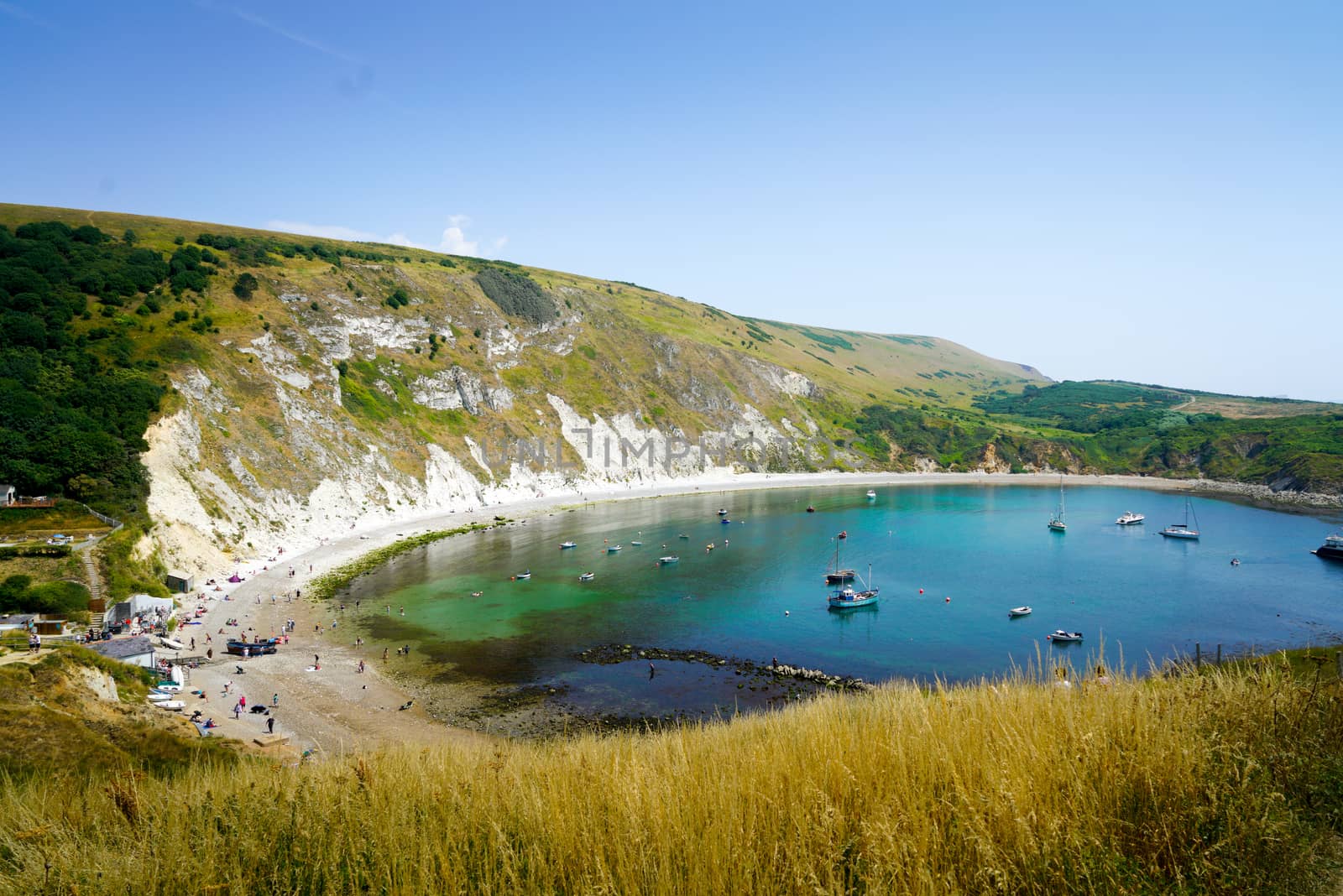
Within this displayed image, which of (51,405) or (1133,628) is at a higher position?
(51,405)

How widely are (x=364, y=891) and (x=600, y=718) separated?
96.8ft

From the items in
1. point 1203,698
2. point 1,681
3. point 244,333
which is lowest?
point 1,681

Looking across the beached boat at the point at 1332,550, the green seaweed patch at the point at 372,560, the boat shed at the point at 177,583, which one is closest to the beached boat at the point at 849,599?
the green seaweed patch at the point at 372,560

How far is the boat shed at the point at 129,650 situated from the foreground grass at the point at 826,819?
116 feet

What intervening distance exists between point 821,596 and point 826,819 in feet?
178

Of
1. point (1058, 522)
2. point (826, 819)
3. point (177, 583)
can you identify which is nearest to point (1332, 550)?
point (1058, 522)

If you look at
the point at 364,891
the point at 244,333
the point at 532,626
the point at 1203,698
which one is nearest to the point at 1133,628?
the point at 532,626

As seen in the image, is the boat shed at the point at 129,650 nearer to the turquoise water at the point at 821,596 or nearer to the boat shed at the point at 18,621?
the boat shed at the point at 18,621

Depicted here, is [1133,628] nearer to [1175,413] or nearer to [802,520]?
[802,520]

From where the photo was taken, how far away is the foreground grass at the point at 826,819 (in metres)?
4.05

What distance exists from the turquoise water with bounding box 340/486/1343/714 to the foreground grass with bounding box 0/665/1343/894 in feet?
97.8

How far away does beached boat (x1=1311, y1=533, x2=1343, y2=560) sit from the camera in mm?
68250

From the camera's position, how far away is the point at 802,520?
298ft

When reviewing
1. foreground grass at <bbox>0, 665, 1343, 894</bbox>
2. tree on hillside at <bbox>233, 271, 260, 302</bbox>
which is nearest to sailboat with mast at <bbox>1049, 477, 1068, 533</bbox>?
foreground grass at <bbox>0, 665, 1343, 894</bbox>
